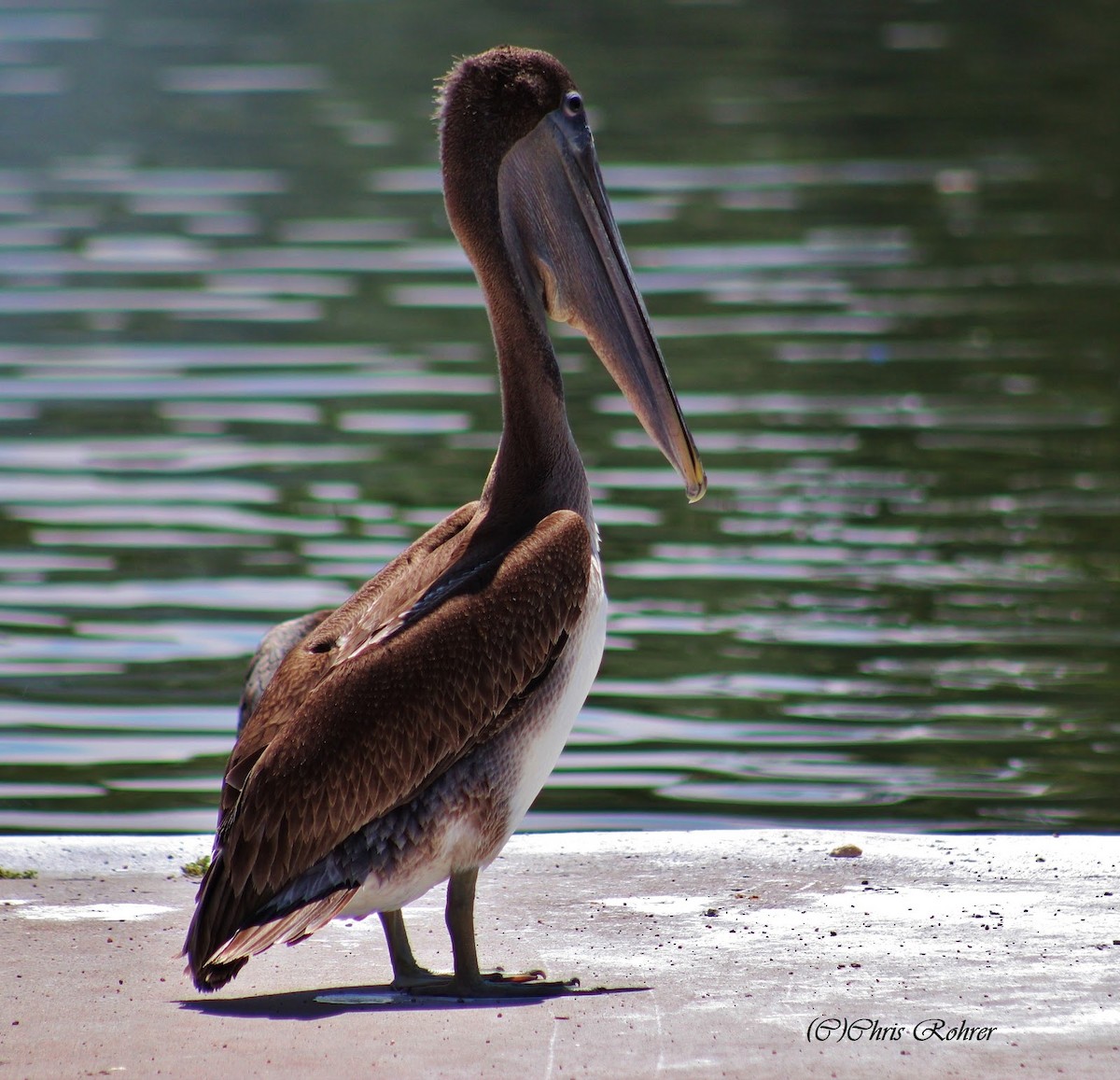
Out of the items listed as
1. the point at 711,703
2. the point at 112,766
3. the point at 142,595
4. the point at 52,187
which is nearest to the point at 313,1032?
the point at 112,766

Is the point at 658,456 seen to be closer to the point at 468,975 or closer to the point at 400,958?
the point at 400,958

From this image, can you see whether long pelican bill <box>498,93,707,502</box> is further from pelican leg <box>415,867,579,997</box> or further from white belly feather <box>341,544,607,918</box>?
pelican leg <box>415,867,579,997</box>

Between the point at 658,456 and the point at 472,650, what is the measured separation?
636 cm

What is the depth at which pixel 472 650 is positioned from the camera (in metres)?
4.05

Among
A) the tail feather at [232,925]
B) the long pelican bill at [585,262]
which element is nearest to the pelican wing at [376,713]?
Result: the tail feather at [232,925]

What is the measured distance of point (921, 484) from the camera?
9633 millimetres

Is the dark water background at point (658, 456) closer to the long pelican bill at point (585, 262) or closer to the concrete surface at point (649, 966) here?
the concrete surface at point (649, 966)

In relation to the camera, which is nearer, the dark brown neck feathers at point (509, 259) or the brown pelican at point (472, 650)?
the brown pelican at point (472, 650)

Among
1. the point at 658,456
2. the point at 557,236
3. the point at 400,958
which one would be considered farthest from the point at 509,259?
the point at 658,456

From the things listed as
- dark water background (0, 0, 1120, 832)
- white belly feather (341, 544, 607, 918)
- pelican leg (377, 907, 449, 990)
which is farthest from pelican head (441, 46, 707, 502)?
dark water background (0, 0, 1120, 832)

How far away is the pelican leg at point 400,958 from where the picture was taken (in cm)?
415

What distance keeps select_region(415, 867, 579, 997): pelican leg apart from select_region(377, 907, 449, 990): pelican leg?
0.05 metres

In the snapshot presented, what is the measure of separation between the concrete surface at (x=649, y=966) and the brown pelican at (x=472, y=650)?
212mm

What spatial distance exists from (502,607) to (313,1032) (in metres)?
0.87
